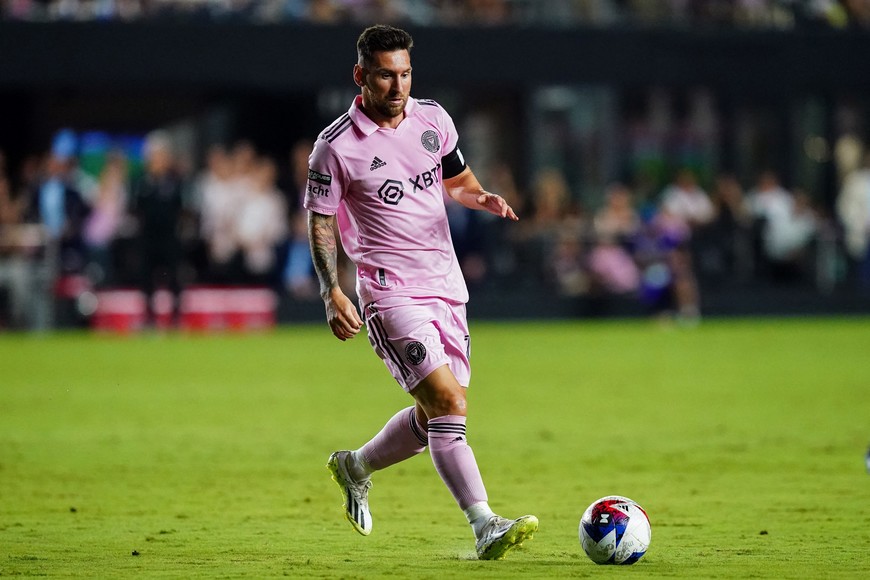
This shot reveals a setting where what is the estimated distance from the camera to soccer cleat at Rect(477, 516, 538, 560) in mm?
6672

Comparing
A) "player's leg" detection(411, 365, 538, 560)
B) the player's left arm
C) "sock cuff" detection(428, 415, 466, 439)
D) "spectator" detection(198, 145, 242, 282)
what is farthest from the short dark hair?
"spectator" detection(198, 145, 242, 282)

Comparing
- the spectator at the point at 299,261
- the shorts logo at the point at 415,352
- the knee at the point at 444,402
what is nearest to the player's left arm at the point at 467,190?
the shorts logo at the point at 415,352

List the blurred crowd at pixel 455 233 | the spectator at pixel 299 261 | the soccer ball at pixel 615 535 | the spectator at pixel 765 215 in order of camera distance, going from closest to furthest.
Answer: the soccer ball at pixel 615 535 < the blurred crowd at pixel 455 233 < the spectator at pixel 299 261 < the spectator at pixel 765 215

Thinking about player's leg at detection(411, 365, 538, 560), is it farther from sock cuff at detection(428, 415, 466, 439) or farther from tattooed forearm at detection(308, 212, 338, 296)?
tattooed forearm at detection(308, 212, 338, 296)

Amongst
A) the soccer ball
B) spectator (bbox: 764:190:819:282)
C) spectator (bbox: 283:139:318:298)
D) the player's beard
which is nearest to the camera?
the soccer ball

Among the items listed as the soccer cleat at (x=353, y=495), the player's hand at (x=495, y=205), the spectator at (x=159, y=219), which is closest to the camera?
the player's hand at (x=495, y=205)

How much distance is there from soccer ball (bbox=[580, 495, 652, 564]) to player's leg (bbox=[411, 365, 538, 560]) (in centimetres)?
37

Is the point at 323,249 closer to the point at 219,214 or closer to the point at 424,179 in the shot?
the point at 424,179

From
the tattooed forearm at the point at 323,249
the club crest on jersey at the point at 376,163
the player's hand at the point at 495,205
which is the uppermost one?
Answer: the club crest on jersey at the point at 376,163

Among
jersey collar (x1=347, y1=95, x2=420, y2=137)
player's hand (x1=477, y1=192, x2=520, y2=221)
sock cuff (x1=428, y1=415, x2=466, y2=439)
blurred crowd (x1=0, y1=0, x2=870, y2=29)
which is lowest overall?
blurred crowd (x1=0, y1=0, x2=870, y2=29)

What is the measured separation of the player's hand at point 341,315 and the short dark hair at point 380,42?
1.09 meters

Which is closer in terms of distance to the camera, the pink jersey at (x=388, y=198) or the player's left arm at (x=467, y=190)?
the pink jersey at (x=388, y=198)

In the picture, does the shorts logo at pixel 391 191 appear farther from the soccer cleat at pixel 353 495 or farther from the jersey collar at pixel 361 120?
the soccer cleat at pixel 353 495

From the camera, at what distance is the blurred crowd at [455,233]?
77.9ft
